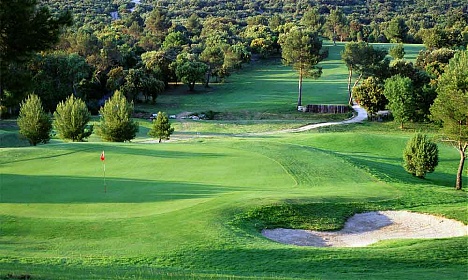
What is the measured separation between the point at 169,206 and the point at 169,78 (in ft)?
238

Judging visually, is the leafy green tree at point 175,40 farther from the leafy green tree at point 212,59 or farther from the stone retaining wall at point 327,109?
the stone retaining wall at point 327,109

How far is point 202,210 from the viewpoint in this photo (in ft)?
67.1

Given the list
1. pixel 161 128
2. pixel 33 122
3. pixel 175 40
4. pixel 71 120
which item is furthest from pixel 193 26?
Result: pixel 33 122

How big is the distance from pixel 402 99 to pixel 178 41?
60.3 m

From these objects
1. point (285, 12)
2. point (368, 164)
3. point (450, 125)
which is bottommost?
point (368, 164)

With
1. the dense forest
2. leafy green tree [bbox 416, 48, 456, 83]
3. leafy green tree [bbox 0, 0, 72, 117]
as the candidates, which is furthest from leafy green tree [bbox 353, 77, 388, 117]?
leafy green tree [bbox 0, 0, 72, 117]

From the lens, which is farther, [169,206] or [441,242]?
[169,206]

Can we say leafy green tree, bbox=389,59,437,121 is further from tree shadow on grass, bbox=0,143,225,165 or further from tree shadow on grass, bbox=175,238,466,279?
tree shadow on grass, bbox=175,238,466,279

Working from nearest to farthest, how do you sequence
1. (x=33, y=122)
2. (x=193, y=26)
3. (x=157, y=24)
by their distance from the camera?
(x=33, y=122)
(x=157, y=24)
(x=193, y=26)

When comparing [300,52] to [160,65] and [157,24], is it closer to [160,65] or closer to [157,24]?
[160,65]

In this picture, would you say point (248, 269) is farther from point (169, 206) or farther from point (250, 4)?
point (250, 4)

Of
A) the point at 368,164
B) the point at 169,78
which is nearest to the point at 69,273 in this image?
the point at 368,164

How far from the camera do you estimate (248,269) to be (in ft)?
48.7

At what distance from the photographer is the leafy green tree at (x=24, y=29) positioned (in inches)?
761
